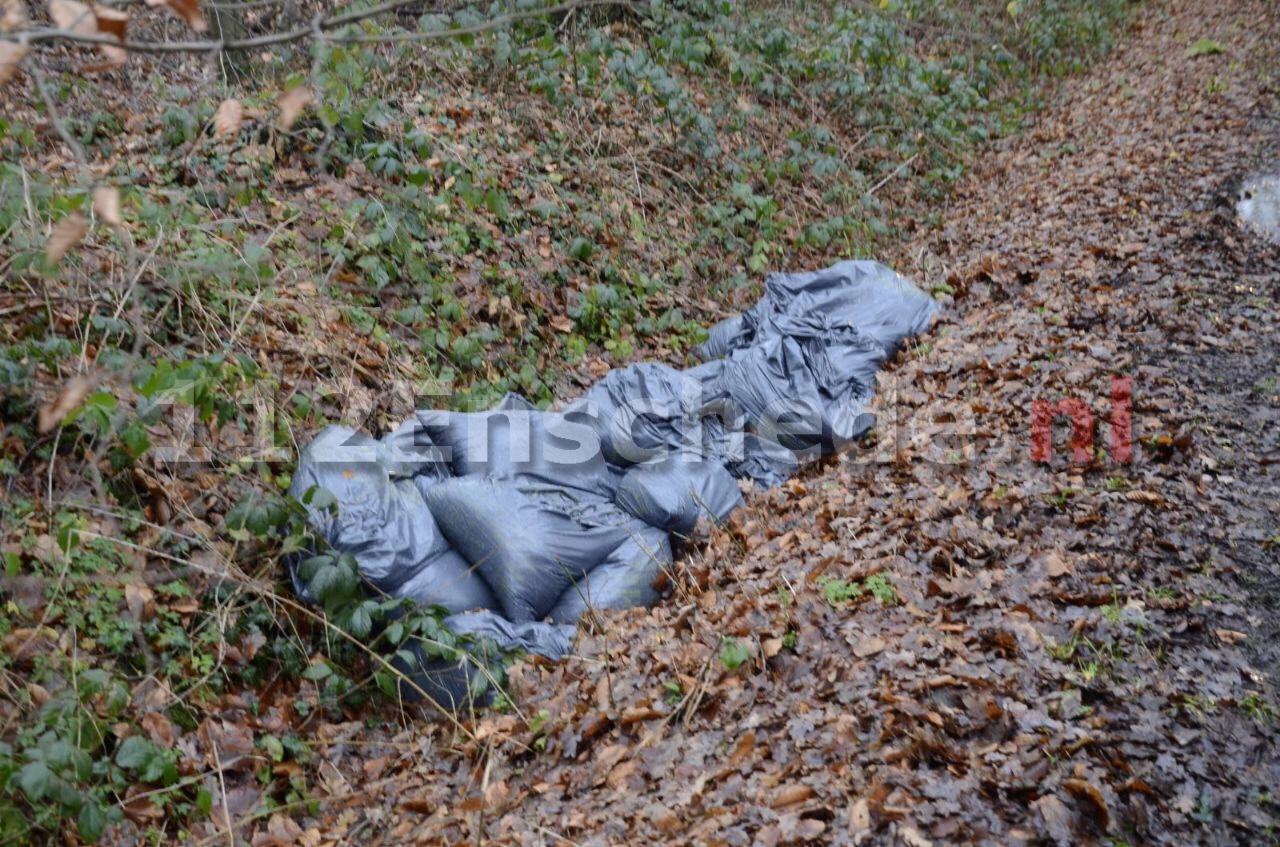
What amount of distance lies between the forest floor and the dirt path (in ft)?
0.04

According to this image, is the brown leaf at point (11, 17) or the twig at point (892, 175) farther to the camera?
the twig at point (892, 175)

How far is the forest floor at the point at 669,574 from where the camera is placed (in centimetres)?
238

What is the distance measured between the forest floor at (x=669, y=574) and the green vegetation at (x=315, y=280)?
0.8 inches

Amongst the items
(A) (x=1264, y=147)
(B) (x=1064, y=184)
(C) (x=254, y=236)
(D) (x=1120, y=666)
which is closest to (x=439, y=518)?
(C) (x=254, y=236)

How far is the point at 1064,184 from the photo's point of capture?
6.61 m

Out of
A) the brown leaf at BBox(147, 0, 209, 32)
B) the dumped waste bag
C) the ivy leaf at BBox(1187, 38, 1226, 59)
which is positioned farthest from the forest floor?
the ivy leaf at BBox(1187, 38, 1226, 59)

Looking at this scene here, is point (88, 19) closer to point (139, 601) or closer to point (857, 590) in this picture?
point (139, 601)

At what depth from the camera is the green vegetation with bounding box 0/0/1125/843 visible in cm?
283

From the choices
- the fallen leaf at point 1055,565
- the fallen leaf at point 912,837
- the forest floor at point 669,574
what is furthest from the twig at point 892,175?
the fallen leaf at point 912,837

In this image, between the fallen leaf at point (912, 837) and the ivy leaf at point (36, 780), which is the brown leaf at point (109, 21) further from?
the fallen leaf at point (912, 837)

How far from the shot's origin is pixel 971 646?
105 inches

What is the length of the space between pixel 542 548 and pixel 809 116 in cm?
577

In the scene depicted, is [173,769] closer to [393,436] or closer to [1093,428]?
[393,436]

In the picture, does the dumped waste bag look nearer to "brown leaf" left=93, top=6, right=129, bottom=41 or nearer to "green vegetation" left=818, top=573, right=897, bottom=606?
"green vegetation" left=818, top=573, right=897, bottom=606
